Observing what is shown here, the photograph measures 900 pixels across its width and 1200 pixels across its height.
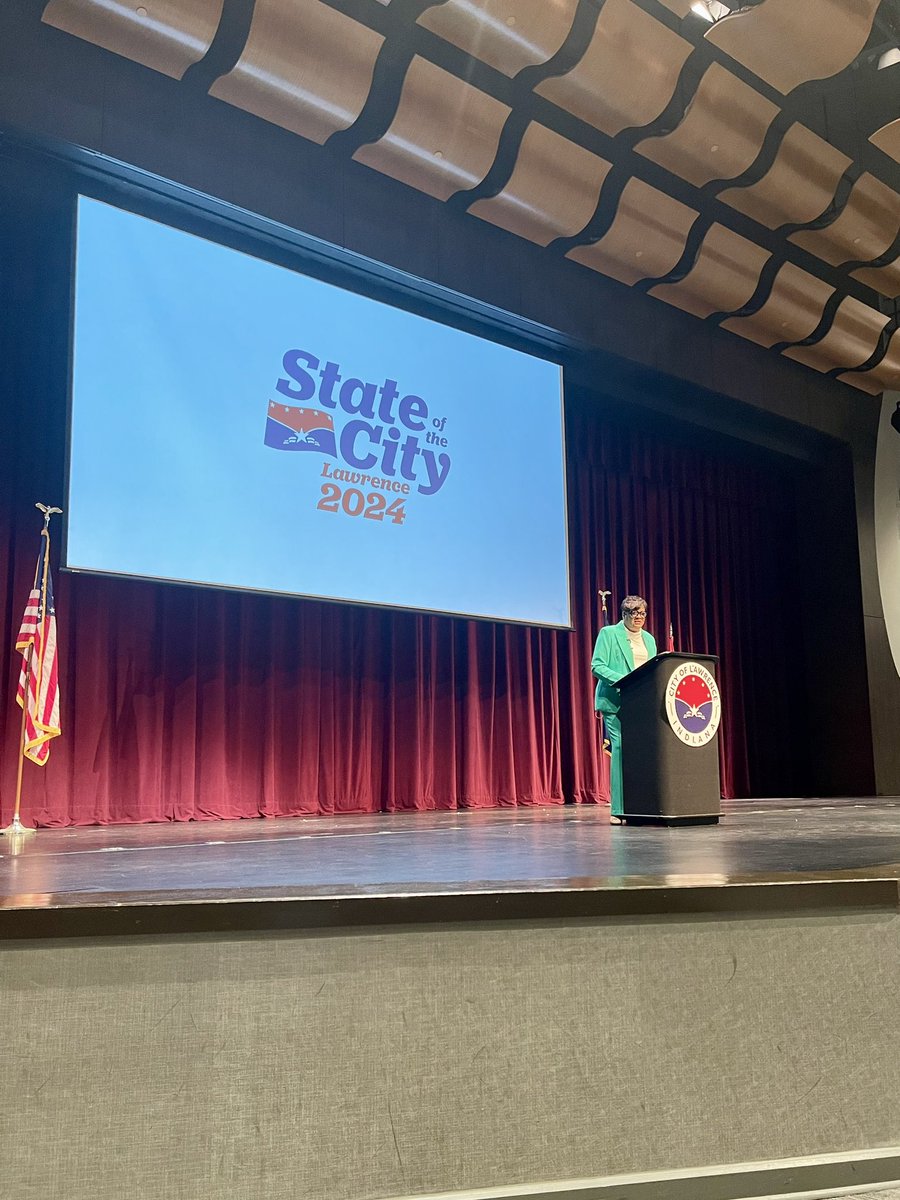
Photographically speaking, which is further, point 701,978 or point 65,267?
point 65,267

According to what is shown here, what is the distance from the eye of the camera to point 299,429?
5.13 meters

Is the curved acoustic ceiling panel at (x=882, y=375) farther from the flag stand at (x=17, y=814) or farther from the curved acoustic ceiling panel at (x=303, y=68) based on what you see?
the flag stand at (x=17, y=814)

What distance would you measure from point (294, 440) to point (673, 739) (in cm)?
271

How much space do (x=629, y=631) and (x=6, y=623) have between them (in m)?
3.36

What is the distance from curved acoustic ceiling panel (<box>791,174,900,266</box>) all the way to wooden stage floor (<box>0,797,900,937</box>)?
4.35 meters

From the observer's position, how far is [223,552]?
4.82 meters

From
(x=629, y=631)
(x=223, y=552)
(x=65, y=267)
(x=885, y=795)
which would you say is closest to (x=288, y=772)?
(x=223, y=552)

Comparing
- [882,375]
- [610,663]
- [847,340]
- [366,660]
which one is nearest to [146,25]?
[610,663]

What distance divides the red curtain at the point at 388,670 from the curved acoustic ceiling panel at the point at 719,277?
1155 mm

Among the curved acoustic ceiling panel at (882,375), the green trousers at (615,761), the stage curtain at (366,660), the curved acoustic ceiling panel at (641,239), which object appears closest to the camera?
the green trousers at (615,761)

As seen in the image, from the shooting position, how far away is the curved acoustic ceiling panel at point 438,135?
496 cm

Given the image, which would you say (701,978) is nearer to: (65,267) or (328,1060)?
(328,1060)

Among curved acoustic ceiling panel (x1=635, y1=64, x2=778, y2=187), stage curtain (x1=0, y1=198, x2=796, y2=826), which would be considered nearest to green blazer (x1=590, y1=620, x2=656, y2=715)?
stage curtain (x1=0, y1=198, x2=796, y2=826)

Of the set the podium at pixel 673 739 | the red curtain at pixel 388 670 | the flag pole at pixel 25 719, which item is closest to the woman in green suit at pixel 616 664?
the podium at pixel 673 739
